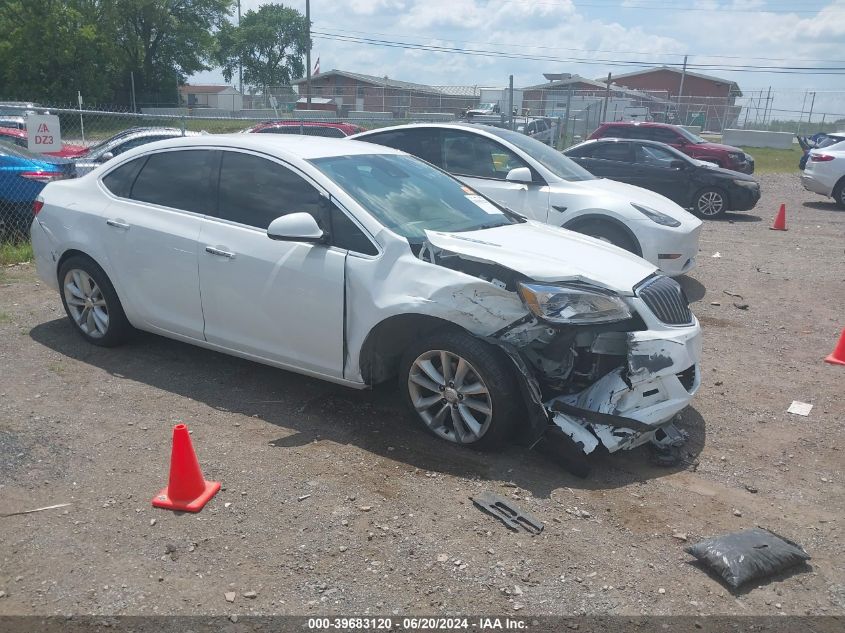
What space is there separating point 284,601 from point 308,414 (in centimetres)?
190

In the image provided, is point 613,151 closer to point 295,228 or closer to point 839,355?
point 839,355

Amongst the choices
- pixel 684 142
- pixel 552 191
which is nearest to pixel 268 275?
pixel 552 191

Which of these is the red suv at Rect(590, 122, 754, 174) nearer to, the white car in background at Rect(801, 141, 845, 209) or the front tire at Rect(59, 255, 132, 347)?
the white car in background at Rect(801, 141, 845, 209)

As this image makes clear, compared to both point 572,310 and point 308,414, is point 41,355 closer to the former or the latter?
point 308,414

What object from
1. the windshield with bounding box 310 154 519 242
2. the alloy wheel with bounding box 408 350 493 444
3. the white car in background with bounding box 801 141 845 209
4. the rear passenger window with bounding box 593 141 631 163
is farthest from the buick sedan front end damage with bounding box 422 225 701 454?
the white car in background with bounding box 801 141 845 209

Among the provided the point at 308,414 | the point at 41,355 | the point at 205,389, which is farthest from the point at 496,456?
the point at 41,355

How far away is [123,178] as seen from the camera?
571cm

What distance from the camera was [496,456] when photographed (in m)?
4.36

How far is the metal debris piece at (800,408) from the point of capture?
5.20 metres

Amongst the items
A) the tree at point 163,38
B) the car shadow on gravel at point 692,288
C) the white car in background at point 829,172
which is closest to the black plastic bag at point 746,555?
the car shadow on gravel at point 692,288

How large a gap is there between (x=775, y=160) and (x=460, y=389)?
1206 inches

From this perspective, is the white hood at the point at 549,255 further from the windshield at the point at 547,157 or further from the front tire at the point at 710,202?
the front tire at the point at 710,202

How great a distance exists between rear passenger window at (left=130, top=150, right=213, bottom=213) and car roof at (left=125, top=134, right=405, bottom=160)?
0.09 m

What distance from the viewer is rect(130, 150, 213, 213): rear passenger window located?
5254 millimetres
